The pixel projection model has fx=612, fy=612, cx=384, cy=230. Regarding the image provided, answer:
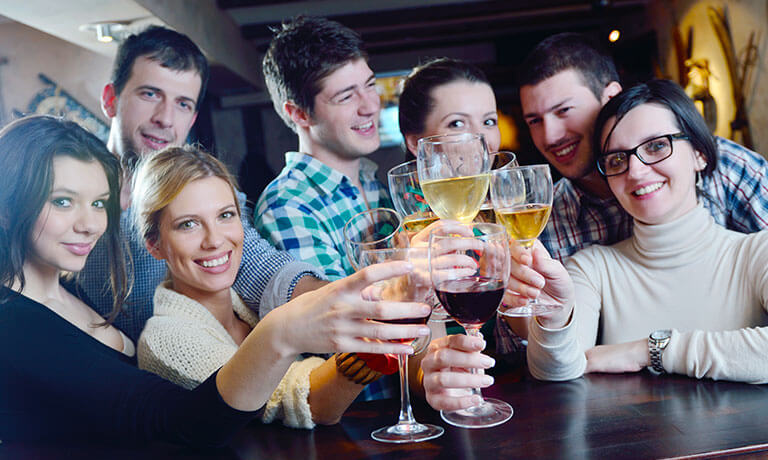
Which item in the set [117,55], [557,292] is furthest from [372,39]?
[557,292]

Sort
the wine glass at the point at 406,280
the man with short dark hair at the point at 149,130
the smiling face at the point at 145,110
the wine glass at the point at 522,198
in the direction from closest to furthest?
the wine glass at the point at 406,280 < the wine glass at the point at 522,198 < the man with short dark hair at the point at 149,130 < the smiling face at the point at 145,110

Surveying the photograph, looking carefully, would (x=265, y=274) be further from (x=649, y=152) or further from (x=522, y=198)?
(x=649, y=152)

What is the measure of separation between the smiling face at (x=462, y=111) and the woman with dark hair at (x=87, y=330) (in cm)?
92

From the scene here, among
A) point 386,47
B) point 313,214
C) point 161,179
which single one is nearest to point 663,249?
point 313,214

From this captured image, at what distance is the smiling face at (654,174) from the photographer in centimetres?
154

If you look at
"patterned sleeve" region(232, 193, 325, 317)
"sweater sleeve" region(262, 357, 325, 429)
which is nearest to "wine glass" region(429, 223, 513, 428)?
"sweater sleeve" region(262, 357, 325, 429)

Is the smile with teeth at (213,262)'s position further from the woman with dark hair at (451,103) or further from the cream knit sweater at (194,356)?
the woman with dark hair at (451,103)

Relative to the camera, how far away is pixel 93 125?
1888mm

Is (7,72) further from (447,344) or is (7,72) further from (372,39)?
(372,39)

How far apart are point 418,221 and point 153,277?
94cm

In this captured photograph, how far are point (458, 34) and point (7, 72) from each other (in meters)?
5.14

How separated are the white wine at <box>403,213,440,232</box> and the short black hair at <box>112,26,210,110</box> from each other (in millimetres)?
1224

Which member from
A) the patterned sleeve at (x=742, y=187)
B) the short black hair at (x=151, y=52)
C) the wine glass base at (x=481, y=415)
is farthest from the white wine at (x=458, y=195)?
the short black hair at (x=151, y=52)

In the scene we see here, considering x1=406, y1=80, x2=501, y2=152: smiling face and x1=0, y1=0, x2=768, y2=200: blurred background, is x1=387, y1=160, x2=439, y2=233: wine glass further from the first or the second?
x1=0, y1=0, x2=768, y2=200: blurred background
